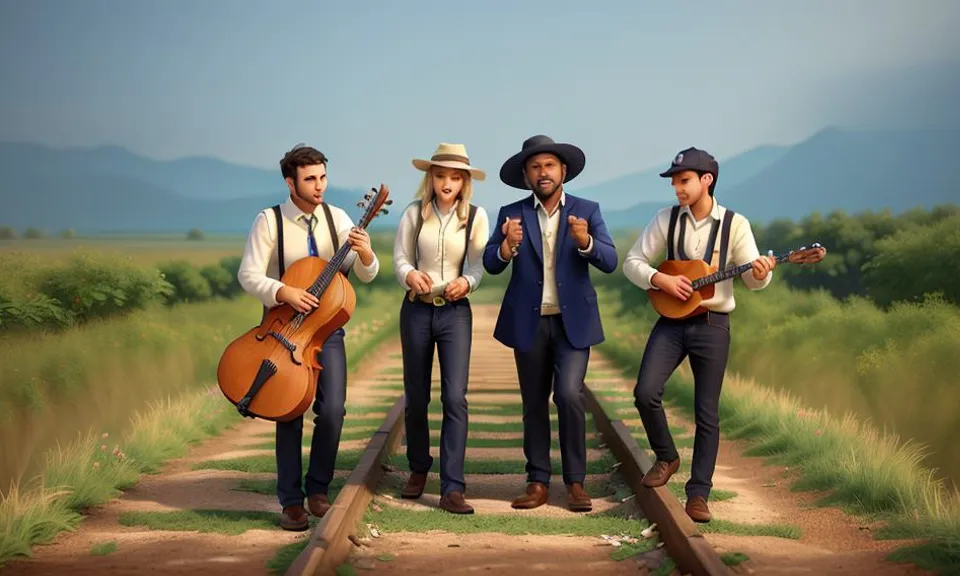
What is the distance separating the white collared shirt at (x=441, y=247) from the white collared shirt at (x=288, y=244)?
37 cm

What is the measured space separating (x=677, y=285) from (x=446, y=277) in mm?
1328

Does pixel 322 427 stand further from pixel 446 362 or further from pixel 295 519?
pixel 446 362

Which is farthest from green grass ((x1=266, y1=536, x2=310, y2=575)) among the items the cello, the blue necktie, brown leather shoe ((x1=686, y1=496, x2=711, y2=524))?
brown leather shoe ((x1=686, y1=496, x2=711, y2=524))

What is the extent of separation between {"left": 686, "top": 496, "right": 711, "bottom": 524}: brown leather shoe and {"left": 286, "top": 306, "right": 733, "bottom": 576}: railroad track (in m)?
0.16

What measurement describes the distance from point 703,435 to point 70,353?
7184 mm

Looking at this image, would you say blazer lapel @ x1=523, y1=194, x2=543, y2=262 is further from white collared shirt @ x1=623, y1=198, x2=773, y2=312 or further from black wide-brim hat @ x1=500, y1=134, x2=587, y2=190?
white collared shirt @ x1=623, y1=198, x2=773, y2=312

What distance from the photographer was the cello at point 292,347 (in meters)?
6.64

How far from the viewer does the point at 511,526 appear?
6.96 metres

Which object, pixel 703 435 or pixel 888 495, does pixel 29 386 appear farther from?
pixel 888 495

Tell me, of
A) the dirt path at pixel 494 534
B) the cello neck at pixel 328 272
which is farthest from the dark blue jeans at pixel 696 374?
the cello neck at pixel 328 272

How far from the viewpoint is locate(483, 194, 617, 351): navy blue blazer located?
7.11m

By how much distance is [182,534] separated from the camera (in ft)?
22.4

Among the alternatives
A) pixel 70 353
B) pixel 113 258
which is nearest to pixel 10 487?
pixel 70 353

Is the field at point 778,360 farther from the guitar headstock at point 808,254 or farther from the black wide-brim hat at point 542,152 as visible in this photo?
the black wide-brim hat at point 542,152
